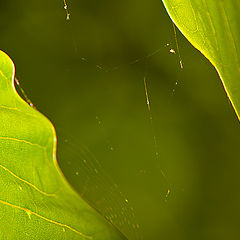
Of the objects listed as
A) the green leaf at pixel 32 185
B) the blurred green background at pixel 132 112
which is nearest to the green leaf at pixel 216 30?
the green leaf at pixel 32 185

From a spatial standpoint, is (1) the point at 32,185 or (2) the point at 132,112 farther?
(2) the point at 132,112

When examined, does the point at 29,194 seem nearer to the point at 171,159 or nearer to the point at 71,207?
the point at 71,207

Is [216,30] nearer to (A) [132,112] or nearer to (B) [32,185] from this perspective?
(B) [32,185]

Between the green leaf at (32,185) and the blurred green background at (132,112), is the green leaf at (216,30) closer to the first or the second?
the green leaf at (32,185)

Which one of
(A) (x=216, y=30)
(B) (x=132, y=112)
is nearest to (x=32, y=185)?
(A) (x=216, y=30)

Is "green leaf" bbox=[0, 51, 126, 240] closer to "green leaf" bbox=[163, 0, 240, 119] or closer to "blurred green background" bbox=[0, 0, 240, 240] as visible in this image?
"green leaf" bbox=[163, 0, 240, 119]

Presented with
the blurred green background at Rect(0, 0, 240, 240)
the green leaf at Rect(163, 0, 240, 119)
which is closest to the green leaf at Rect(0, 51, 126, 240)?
the green leaf at Rect(163, 0, 240, 119)
